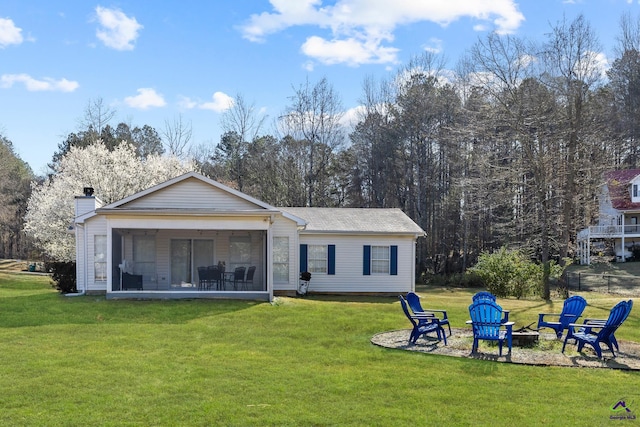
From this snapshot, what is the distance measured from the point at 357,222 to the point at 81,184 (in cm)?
1584

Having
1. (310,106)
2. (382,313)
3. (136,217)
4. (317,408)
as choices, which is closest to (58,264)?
(136,217)

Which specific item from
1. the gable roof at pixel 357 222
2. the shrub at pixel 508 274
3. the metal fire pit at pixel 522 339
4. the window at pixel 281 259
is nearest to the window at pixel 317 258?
the gable roof at pixel 357 222

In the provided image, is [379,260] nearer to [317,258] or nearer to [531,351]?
[317,258]

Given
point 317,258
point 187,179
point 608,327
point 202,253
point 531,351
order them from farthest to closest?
point 317,258 < point 202,253 < point 187,179 < point 531,351 < point 608,327

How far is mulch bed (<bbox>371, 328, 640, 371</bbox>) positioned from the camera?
934 cm

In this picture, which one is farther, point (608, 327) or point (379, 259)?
point (379, 259)

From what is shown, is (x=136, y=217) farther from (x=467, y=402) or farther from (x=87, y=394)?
(x=467, y=402)

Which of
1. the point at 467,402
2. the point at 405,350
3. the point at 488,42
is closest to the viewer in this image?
the point at 467,402

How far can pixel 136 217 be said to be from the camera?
17203 mm

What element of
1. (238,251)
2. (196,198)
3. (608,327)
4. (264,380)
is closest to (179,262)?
(238,251)

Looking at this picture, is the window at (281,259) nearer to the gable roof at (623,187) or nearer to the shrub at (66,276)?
the shrub at (66,276)

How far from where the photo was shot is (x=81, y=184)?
29312mm

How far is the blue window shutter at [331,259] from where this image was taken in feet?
68.5

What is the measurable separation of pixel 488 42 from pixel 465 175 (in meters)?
13.2
